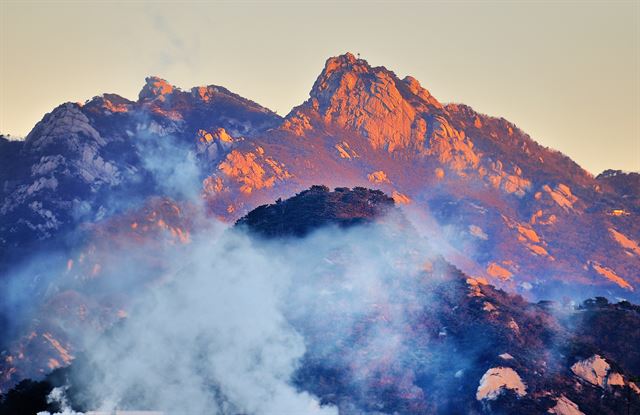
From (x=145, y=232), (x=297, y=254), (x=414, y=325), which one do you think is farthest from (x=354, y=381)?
(x=145, y=232)

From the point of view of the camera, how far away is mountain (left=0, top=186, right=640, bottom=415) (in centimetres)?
9606

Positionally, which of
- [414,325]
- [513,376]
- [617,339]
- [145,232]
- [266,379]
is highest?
[145,232]

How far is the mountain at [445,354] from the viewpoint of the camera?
96062mm

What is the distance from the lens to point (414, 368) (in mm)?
103000

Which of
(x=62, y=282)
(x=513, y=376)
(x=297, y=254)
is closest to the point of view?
(x=513, y=376)

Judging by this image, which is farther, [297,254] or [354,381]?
[297,254]

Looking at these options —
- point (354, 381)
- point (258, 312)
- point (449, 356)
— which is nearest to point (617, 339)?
point (449, 356)

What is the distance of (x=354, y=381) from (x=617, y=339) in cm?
3618

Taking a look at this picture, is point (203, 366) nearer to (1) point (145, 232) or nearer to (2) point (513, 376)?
(2) point (513, 376)

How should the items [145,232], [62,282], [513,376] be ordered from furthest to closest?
[145,232] → [62,282] → [513,376]

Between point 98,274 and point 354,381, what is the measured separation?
3287 inches

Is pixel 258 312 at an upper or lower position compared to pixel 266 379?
upper

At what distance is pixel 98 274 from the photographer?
171 m

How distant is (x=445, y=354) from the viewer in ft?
348
